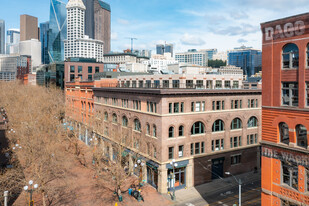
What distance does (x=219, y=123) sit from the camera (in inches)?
1773

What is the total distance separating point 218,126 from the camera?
45000mm

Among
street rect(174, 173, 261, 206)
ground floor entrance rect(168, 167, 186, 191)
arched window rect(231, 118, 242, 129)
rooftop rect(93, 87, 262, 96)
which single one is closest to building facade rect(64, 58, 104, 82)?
rooftop rect(93, 87, 262, 96)

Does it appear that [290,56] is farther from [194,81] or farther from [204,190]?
[194,81]

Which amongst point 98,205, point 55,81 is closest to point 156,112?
point 98,205

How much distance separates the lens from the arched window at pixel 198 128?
42.2m

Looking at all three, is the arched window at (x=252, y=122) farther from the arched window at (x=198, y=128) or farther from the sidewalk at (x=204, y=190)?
the arched window at (x=198, y=128)

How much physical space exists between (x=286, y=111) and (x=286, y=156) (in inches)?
159

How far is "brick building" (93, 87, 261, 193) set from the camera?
39719 mm

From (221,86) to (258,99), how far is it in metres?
7.25

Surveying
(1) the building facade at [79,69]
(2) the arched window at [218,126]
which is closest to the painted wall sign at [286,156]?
(2) the arched window at [218,126]

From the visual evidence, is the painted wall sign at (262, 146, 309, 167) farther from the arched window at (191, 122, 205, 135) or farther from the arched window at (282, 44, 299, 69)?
the arched window at (191, 122, 205, 135)

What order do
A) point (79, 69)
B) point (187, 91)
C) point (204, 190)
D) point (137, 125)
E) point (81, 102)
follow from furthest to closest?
point (79, 69)
point (81, 102)
point (137, 125)
point (204, 190)
point (187, 91)

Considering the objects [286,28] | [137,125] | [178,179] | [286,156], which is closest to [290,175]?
[286,156]

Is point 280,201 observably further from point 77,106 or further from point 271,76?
point 77,106
